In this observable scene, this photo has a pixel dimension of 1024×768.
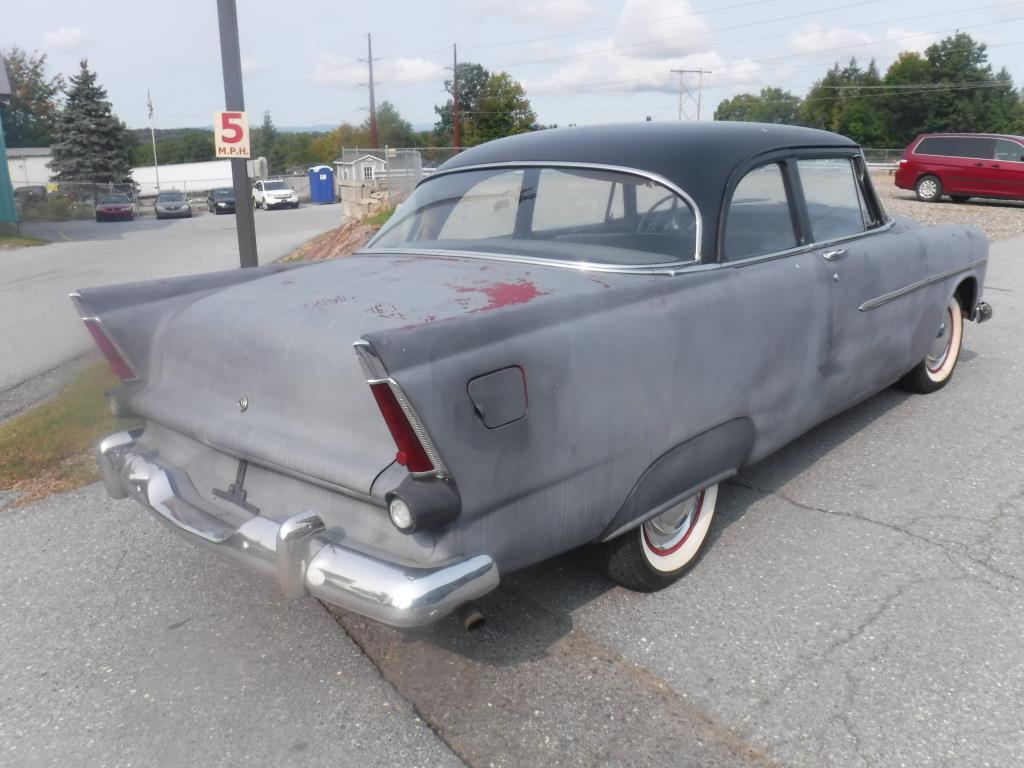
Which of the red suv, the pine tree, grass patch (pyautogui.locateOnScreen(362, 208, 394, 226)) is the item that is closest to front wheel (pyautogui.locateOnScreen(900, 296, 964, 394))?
grass patch (pyautogui.locateOnScreen(362, 208, 394, 226))

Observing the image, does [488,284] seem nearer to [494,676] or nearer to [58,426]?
[494,676]

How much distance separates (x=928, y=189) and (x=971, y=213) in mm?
2404

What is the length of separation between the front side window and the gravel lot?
33.1ft

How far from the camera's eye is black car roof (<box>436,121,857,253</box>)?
333 cm

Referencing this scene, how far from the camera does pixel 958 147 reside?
18.6 metres

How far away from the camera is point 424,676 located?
2.67m

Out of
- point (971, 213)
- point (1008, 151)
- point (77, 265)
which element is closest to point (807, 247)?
point (77, 265)

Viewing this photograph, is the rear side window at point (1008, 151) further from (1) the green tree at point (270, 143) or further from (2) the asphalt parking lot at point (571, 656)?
(1) the green tree at point (270, 143)

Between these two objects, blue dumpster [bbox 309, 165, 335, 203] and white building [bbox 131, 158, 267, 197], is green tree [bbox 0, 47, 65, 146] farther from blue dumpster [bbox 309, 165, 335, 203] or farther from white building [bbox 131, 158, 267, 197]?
blue dumpster [bbox 309, 165, 335, 203]

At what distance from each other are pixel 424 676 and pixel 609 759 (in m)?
0.67

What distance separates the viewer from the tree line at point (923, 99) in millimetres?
67312

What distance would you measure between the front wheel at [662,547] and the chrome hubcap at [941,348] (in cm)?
272

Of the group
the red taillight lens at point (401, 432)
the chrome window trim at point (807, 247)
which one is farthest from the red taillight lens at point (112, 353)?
the chrome window trim at point (807, 247)

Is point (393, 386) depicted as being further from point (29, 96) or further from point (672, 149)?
point (29, 96)
